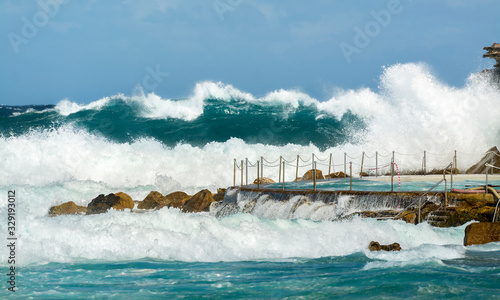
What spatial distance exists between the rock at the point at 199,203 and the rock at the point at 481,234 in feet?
30.9

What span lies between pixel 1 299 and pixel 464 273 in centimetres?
621

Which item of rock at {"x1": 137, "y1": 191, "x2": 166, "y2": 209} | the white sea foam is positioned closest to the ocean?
the white sea foam

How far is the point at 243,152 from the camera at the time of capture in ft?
Result: 109

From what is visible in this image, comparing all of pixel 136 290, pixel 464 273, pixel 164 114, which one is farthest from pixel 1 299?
pixel 164 114

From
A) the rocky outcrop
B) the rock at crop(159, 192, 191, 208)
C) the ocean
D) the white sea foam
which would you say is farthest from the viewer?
the rocky outcrop

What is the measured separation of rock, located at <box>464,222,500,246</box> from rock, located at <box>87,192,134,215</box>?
11.4 meters

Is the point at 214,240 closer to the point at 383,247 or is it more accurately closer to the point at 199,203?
the point at 383,247

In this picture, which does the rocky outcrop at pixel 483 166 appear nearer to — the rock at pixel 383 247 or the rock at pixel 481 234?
the rock at pixel 481 234

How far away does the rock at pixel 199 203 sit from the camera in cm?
1883

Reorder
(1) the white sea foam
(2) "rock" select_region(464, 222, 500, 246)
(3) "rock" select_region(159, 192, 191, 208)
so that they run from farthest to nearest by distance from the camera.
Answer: (3) "rock" select_region(159, 192, 191, 208) → (2) "rock" select_region(464, 222, 500, 246) → (1) the white sea foam

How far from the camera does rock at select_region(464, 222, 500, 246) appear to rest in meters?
10.8

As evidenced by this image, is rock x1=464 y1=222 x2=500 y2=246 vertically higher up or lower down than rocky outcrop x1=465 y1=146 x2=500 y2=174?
lower down

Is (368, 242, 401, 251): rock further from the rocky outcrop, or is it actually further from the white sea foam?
the rocky outcrop

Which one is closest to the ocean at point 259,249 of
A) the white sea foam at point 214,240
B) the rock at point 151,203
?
the white sea foam at point 214,240
